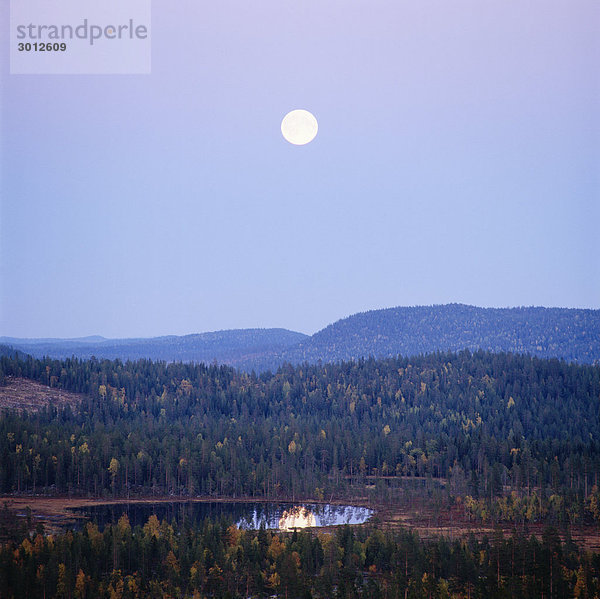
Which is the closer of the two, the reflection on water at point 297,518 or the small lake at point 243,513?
the reflection on water at point 297,518

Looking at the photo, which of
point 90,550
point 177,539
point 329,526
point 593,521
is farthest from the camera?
point 593,521

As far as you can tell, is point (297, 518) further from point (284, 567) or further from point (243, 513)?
point (284, 567)

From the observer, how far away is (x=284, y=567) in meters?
115

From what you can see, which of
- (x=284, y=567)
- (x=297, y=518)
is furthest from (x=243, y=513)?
(x=284, y=567)

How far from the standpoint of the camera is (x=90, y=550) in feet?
405

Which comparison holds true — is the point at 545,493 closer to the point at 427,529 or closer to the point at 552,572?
the point at 427,529

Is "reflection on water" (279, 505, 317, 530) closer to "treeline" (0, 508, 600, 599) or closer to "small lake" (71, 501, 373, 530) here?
"small lake" (71, 501, 373, 530)

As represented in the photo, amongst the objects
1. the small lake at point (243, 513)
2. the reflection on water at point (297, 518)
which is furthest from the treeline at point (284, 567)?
the small lake at point (243, 513)

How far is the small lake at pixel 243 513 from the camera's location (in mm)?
170000

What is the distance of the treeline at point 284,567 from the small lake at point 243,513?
32.0m

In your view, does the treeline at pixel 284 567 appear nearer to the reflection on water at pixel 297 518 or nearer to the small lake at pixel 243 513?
the reflection on water at pixel 297 518

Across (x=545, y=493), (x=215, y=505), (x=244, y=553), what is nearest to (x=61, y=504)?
(x=215, y=505)

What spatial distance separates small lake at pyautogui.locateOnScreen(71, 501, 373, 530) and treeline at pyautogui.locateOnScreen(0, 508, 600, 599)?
32043 mm

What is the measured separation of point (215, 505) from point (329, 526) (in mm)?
45284
